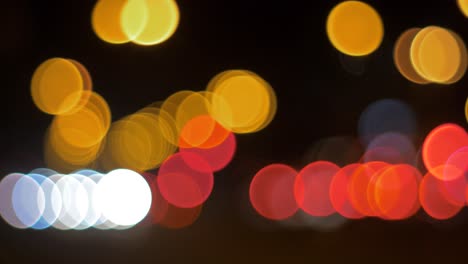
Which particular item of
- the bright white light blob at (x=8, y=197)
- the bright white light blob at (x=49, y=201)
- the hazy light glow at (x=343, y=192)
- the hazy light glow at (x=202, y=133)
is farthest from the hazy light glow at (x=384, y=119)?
the bright white light blob at (x=8, y=197)

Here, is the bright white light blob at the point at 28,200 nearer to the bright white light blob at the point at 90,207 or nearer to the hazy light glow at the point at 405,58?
the bright white light blob at the point at 90,207

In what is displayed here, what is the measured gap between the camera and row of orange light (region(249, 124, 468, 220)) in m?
6.16

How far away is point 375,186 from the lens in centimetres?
789

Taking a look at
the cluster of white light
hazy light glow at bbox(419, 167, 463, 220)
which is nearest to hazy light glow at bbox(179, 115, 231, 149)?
the cluster of white light

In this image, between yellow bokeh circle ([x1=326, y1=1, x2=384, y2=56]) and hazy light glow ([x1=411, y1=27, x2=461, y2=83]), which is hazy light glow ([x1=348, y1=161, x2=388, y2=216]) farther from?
yellow bokeh circle ([x1=326, y1=1, x2=384, y2=56])

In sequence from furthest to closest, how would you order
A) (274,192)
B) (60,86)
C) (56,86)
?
1. (60,86)
2. (56,86)
3. (274,192)

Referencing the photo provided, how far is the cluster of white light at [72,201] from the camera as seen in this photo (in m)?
4.90

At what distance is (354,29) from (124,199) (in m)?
5.79

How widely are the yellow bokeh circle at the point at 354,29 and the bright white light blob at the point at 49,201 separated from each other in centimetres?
454

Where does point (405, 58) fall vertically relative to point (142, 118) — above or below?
below

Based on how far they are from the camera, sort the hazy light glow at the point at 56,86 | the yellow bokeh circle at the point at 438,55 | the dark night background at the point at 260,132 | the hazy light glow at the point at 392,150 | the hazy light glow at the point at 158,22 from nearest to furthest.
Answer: the dark night background at the point at 260,132 < the hazy light glow at the point at 392,150 < the yellow bokeh circle at the point at 438,55 < the hazy light glow at the point at 56,86 < the hazy light glow at the point at 158,22

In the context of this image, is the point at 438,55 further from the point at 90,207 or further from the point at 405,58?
the point at 90,207

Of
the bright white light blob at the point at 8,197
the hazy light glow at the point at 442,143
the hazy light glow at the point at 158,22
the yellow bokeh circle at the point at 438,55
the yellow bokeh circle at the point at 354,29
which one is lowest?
the bright white light blob at the point at 8,197

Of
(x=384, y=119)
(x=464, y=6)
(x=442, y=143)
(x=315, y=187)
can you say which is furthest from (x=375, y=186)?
(x=384, y=119)
